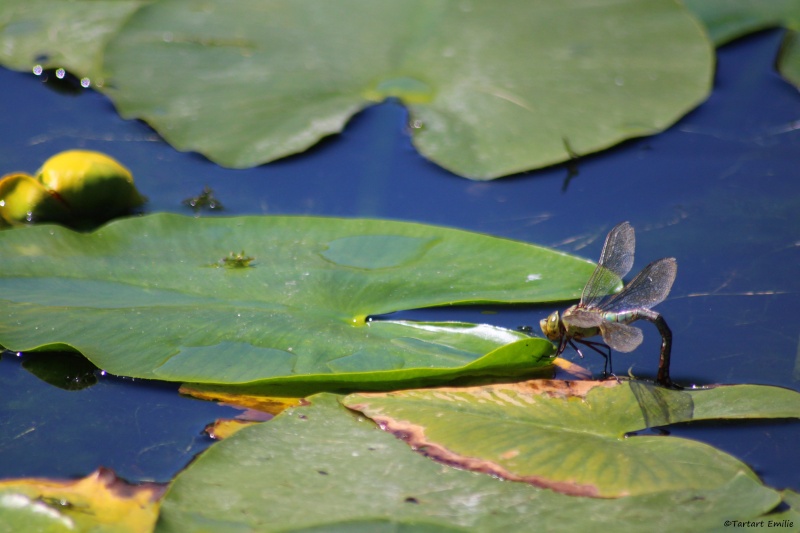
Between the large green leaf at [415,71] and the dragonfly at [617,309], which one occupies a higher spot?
the large green leaf at [415,71]

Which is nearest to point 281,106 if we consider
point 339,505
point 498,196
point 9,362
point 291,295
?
point 498,196

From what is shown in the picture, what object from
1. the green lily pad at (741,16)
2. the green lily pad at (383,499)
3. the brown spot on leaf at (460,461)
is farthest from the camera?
the green lily pad at (741,16)

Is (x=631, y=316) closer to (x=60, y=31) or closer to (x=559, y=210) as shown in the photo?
(x=559, y=210)

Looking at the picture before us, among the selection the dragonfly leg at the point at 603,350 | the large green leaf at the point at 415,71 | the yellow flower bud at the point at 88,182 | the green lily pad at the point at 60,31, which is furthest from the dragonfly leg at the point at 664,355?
the green lily pad at the point at 60,31

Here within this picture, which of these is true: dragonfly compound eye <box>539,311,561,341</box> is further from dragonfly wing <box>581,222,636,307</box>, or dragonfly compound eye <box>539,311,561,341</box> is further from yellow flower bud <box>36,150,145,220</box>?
yellow flower bud <box>36,150,145,220</box>

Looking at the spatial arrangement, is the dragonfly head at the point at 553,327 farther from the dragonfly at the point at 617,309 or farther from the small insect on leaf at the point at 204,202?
the small insect on leaf at the point at 204,202

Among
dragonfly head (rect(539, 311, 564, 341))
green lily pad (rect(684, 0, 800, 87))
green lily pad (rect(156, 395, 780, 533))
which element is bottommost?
green lily pad (rect(156, 395, 780, 533))

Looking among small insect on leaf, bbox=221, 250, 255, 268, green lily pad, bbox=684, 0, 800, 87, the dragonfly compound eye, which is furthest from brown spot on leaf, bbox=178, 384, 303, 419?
green lily pad, bbox=684, 0, 800, 87
